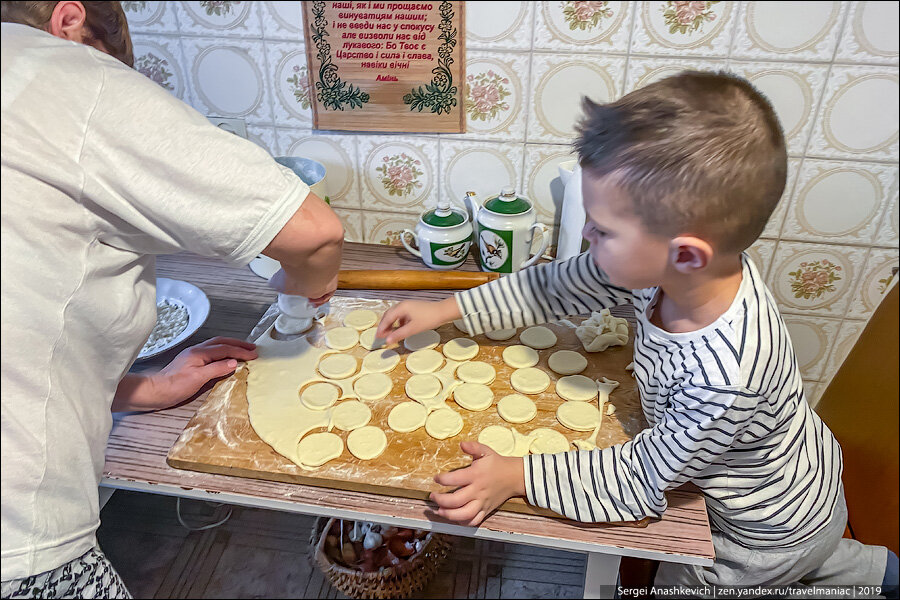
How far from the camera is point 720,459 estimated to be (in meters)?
0.77

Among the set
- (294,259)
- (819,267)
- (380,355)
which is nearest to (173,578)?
(380,355)

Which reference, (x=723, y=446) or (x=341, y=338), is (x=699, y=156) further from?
(x=341, y=338)

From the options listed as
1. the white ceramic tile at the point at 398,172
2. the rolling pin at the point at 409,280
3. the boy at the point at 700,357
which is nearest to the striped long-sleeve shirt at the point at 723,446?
the boy at the point at 700,357

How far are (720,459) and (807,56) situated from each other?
773 millimetres

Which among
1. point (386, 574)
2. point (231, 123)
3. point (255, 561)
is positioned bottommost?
point (255, 561)

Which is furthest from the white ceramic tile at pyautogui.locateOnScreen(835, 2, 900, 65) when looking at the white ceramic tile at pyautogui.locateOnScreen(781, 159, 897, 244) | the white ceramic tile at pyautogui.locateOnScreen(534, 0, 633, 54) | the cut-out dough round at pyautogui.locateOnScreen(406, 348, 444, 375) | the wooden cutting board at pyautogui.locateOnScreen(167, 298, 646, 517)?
the cut-out dough round at pyautogui.locateOnScreen(406, 348, 444, 375)

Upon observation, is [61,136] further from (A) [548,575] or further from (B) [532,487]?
(A) [548,575]

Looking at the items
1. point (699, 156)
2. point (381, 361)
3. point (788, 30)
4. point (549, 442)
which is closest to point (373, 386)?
point (381, 361)

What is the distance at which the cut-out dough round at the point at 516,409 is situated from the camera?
852mm

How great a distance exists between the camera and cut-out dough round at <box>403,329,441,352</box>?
3.27 feet

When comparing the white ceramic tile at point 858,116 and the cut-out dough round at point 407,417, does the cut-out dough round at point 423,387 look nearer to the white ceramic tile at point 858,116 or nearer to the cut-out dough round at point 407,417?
the cut-out dough round at point 407,417

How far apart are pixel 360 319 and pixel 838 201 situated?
1.00 meters

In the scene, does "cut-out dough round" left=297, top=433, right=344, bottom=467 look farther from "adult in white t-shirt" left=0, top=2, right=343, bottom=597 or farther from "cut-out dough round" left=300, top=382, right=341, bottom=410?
"adult in white t-shirt" left=0, top=2, right=343, bottom=597

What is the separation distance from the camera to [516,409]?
34.1 inches
